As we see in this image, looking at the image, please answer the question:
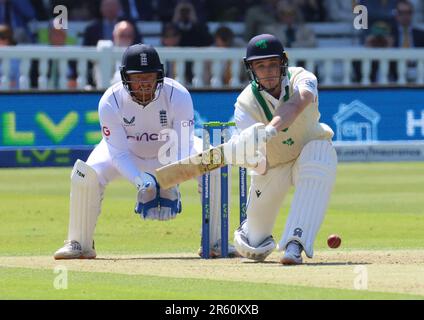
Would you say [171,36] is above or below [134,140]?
above

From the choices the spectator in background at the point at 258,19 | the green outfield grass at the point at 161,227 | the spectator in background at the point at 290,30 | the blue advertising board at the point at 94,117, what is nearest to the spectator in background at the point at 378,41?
the spectator in background at the point at 290,30

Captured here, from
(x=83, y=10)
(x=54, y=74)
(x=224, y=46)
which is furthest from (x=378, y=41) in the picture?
(x=54, y=74)

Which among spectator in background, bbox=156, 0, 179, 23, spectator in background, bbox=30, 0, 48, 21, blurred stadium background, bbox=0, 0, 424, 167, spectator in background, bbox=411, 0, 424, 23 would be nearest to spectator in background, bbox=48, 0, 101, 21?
blurred stadium background, bbox=0, 0, 424, 167

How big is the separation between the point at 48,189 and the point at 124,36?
3640 millimetres

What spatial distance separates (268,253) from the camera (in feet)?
34.6

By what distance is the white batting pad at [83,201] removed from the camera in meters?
10.9

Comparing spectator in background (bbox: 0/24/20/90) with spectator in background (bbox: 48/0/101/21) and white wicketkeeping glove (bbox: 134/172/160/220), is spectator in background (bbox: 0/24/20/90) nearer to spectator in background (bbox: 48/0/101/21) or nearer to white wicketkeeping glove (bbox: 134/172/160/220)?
spectator in background (bbox: 48/0/101/21)

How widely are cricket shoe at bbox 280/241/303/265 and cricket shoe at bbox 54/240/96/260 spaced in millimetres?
1754

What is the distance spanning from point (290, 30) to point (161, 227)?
9717 millimetres

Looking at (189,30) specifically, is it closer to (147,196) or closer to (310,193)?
(147,196)

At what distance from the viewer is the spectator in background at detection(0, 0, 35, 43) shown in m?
22.7

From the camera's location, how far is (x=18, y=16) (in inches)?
909

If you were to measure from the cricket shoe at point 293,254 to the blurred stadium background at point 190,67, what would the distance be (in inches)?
377

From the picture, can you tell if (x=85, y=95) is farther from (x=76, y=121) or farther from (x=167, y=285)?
(x=167, y=285)
